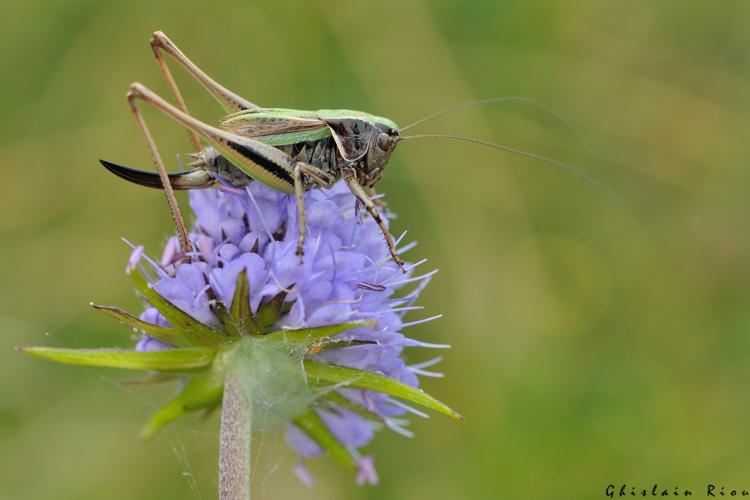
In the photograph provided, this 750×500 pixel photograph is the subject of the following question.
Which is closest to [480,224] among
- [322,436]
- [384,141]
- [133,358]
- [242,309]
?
[384,141]

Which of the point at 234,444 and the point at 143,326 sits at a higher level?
the point at 143,326

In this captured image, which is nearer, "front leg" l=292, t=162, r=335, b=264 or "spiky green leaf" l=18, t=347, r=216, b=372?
"spiky green leaf" l=18, t=347, r=216, b=372

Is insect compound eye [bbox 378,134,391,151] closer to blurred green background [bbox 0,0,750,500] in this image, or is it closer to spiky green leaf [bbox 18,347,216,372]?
spiky green leaf [bbox 18,347,216,372]

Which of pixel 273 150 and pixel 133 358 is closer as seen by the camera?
pixel 133 358

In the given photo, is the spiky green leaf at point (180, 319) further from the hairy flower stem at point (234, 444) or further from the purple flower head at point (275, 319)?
the hairy flower stem at point (234, 444)

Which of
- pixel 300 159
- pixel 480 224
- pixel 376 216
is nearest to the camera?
pixel 376 216

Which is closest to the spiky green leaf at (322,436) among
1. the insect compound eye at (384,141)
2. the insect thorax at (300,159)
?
the insect thorax at (300,159)

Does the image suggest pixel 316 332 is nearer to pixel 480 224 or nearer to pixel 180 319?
pixel 180 319

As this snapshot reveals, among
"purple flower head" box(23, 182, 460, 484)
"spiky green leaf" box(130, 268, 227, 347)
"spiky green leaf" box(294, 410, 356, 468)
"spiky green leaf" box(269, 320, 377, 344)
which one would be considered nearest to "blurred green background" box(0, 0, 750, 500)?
"spiky green leaf" box(294, 410, 356, 468)
